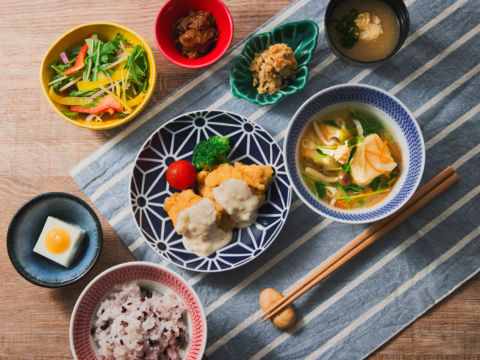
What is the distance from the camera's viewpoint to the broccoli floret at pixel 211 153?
2121mm

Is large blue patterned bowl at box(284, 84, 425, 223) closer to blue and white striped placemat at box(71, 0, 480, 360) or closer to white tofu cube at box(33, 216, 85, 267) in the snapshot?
blue and white striped placemat at box(71, 0, 480, 360)

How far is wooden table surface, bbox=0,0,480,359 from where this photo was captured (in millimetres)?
2240

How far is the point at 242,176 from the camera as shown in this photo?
83.0 inches

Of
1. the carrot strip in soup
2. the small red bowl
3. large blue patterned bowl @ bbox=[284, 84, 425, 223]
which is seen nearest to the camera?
large blue patterned bowl @ bbox=[284, 84, 425, 223]

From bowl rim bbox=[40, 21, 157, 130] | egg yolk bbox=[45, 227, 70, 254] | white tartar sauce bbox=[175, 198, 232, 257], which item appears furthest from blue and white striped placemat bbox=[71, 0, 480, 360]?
bowl rim bbox=[40, 21, 157, 130]

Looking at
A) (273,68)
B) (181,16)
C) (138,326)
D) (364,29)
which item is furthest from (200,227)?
(364,29)

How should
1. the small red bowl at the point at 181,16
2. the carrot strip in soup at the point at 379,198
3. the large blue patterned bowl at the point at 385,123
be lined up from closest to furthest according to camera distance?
the large blue patterned bowl at the point at 385,123, the carrot strip in soup at the point at 379,198, the small red bowl at the point at 181,16

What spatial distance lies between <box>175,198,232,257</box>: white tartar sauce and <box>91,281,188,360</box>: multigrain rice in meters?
0.27

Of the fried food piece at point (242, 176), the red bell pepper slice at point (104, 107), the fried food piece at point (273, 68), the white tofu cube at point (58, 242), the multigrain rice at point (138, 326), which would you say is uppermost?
the fried food piece at point (273, 68)

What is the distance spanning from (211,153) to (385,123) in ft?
2.74

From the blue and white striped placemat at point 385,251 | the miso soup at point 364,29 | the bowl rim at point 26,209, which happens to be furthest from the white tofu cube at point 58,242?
the miso soup at point 364,29

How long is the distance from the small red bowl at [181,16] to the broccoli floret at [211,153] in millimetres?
377

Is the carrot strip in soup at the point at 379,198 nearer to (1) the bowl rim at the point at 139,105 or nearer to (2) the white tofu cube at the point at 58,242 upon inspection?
(1) the bowl rim at the point at 139,105

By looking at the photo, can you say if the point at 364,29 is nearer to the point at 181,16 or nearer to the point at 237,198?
the point at 181,16
